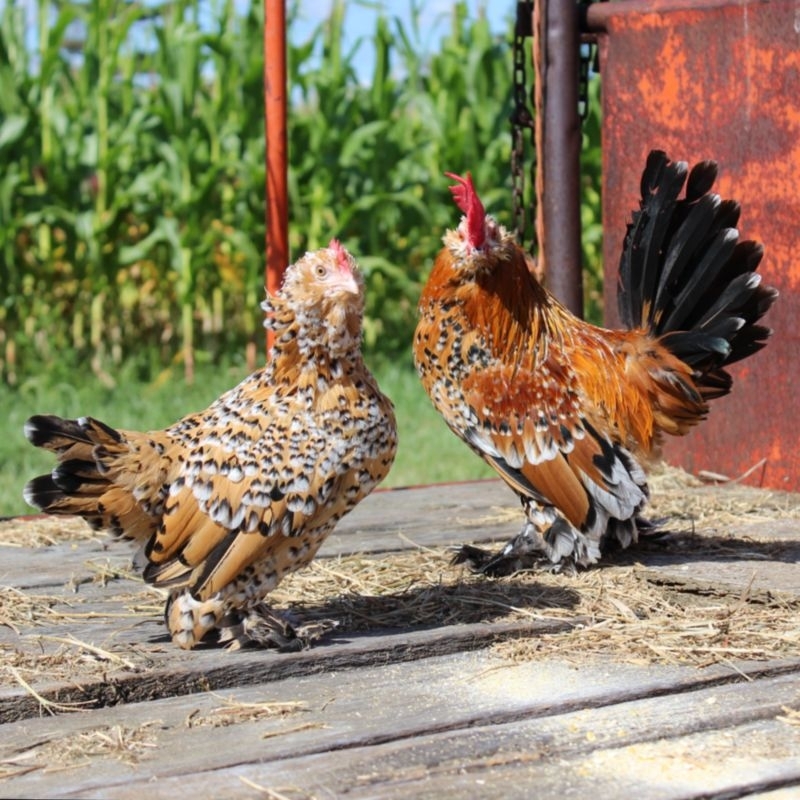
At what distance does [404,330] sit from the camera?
37.3 feet

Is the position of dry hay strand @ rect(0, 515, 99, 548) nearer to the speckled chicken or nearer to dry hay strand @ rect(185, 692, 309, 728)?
the speckled chicken

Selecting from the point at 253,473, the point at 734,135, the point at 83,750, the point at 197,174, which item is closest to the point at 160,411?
the point at 197,174

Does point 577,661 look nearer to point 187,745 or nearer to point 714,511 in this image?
point 187,745

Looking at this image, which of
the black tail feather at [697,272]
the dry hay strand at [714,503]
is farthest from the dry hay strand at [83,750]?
the dry hay strand at [714,503]

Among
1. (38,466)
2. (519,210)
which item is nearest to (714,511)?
(519,210)

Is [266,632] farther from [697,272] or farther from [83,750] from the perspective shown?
[697,272]

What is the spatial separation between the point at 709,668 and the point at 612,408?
5.06 ft

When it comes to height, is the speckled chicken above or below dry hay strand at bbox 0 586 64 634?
above

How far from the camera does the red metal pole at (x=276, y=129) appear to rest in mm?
5363

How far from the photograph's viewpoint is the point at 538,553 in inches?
190

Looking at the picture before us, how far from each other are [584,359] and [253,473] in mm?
1771

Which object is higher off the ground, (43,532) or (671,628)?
(671,628)

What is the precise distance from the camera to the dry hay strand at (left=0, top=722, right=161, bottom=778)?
2.89 m

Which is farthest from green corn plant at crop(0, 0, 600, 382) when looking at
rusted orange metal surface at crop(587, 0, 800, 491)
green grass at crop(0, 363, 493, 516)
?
rusted orange metal surface at crop(587, 0, 800, 491)
